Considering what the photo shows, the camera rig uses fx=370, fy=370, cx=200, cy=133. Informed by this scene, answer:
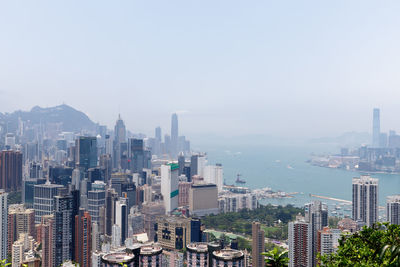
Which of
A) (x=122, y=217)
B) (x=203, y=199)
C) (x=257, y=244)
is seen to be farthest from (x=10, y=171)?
(x=257, y=244)

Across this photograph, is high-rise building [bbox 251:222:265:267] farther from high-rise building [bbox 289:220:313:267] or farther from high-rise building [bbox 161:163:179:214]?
high-rise building [bbox 161:163:179:214]

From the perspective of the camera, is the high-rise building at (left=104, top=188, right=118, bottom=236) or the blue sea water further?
the blue sea water

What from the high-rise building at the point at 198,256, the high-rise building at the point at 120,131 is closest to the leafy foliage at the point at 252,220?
the high-rise building at the point at 198,256

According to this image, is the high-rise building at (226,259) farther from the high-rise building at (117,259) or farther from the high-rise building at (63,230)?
the high-rise building at (63,230)

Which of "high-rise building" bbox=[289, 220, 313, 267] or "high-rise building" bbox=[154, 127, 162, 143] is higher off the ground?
"high-rise building" bbox=[154, 127, 162, 143]

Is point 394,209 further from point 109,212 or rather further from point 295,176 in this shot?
point 295,176

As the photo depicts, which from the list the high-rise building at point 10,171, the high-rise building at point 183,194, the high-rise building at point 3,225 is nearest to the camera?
Answer: the high-rise building at point 3,225

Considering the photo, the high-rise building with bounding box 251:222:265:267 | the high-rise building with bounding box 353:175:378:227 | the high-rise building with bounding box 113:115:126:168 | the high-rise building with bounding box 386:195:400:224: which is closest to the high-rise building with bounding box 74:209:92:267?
the high-rise building with bounding box 251:222:265:267

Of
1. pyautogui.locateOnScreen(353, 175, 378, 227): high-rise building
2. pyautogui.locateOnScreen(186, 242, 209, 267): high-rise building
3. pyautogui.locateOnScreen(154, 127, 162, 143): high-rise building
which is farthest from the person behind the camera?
pyautogui.locateOnScreen(154, 127, 162, 143): high-rise building
